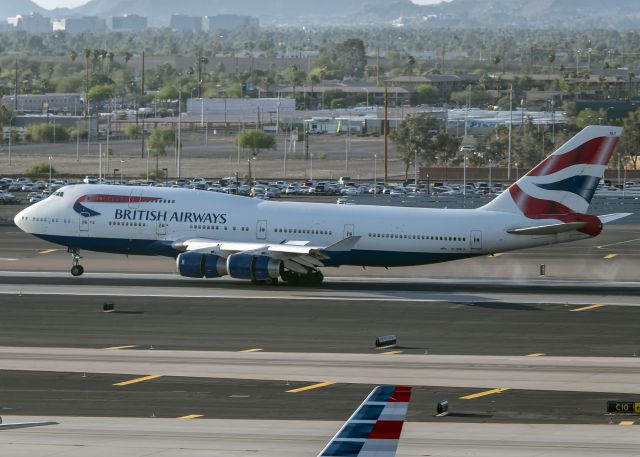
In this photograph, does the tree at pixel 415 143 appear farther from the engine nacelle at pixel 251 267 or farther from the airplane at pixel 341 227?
the engine nacelle at pixel 251 267

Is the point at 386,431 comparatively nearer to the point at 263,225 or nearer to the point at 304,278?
the point at 263,225

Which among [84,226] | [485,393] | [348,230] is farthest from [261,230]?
[485,393]

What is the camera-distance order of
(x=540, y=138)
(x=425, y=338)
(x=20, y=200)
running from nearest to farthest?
1. (x=425, y=338)
2. (x=20, y=200)
3. (x=540, y=138)

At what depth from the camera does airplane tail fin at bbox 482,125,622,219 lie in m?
66.9

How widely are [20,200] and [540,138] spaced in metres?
76.9

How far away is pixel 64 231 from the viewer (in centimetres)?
7075

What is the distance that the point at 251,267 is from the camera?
65.9m

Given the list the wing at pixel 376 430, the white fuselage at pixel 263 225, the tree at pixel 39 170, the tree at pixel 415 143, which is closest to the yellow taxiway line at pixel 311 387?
the wing at pixel 376 430

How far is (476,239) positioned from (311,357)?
19591 millimetres

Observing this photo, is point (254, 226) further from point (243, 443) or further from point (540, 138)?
point (540, 138)

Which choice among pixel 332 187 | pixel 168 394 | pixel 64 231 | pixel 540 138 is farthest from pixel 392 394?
pixel 540 138

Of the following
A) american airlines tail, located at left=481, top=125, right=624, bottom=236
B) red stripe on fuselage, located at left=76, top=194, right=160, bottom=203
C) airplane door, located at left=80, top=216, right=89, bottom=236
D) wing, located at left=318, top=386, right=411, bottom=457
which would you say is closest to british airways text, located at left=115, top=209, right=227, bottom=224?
red stripe on fuselage, located at left=76, top=194, right=160, bottom=203

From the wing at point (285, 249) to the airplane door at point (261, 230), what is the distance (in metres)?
0.46

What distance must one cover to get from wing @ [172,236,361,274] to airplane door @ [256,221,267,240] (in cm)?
46
